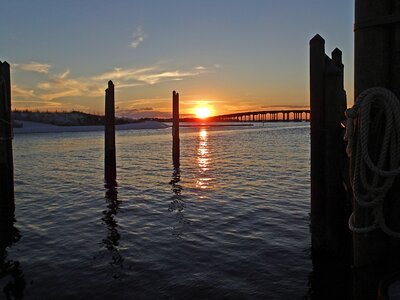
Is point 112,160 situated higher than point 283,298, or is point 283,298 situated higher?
point 112,160

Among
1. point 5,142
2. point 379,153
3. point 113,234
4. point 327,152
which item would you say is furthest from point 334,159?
point 5,142

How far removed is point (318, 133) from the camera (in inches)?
249

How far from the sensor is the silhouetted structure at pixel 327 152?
242 inches

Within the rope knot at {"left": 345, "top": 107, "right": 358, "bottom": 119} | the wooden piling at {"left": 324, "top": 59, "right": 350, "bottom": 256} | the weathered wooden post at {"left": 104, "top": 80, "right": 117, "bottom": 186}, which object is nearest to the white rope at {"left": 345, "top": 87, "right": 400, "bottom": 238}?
the rope knot at {"left": 345, "top": 107, "right": 358, "bottom": 119}

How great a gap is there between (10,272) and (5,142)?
207 inches

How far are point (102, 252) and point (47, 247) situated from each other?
1300 millimetres

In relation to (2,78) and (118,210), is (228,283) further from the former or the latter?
(2,78)

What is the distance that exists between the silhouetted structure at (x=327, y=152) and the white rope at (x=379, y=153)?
2.70 m

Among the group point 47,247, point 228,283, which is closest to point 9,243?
point 47,247

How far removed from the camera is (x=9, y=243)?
8.37 m

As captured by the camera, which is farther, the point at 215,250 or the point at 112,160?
the point at 112,160

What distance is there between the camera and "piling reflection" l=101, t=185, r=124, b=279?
699 centimetres

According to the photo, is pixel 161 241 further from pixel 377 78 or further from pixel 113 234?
pixel 377 78

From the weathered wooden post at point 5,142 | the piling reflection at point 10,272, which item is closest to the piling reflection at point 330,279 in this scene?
the piling reflection at point 10,272
